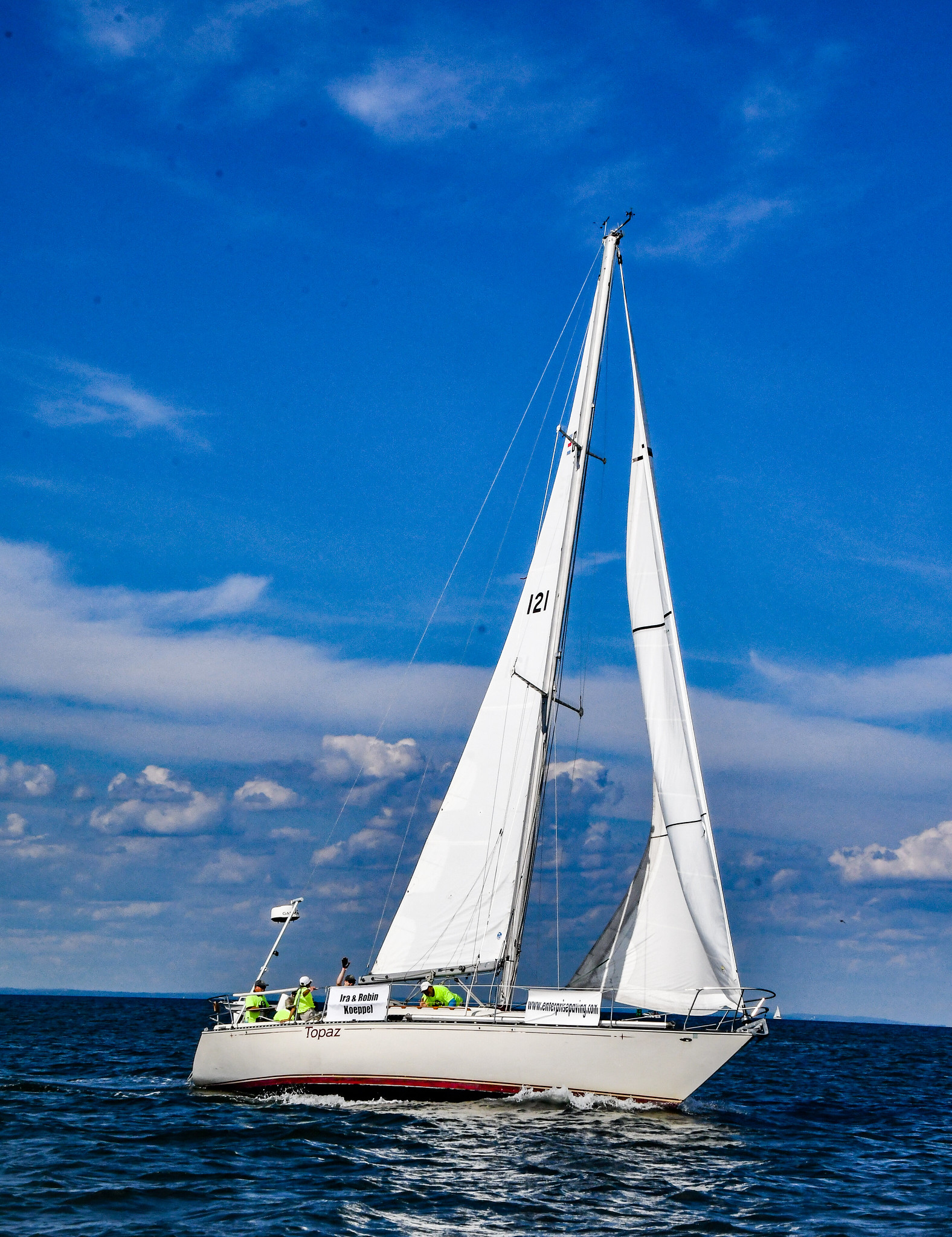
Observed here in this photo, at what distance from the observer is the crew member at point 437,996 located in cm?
2102

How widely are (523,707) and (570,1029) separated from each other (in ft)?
21.3

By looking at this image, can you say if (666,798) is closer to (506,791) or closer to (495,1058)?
(506,791)

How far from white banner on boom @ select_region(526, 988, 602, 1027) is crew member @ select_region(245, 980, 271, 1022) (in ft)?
20.5

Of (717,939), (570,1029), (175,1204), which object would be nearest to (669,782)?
(717,939)

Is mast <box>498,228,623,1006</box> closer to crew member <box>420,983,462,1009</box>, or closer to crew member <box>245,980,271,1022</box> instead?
crew member <box>420,983,462,1009</box>

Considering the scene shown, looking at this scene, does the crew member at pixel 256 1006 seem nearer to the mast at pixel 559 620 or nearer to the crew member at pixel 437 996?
the crew member at pixel 437 996

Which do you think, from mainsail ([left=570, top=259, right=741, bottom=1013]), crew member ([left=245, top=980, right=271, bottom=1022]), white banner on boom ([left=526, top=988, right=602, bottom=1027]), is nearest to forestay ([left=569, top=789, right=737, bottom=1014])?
mainsail ([left=570, top=259, right=741, bottom=1013])

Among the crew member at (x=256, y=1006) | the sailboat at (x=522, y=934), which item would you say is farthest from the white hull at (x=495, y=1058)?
the crew member at (x=256, y=1006)

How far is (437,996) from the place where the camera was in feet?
69.4

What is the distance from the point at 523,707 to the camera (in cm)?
2236

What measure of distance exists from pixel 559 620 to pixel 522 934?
6216mm

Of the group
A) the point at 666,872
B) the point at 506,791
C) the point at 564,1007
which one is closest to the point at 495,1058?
the point at 564,1007

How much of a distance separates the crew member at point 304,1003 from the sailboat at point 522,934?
1.12 ft

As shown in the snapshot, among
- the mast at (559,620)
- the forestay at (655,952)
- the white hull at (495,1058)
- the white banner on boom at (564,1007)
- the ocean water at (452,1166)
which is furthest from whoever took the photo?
the mast at (559,620)
